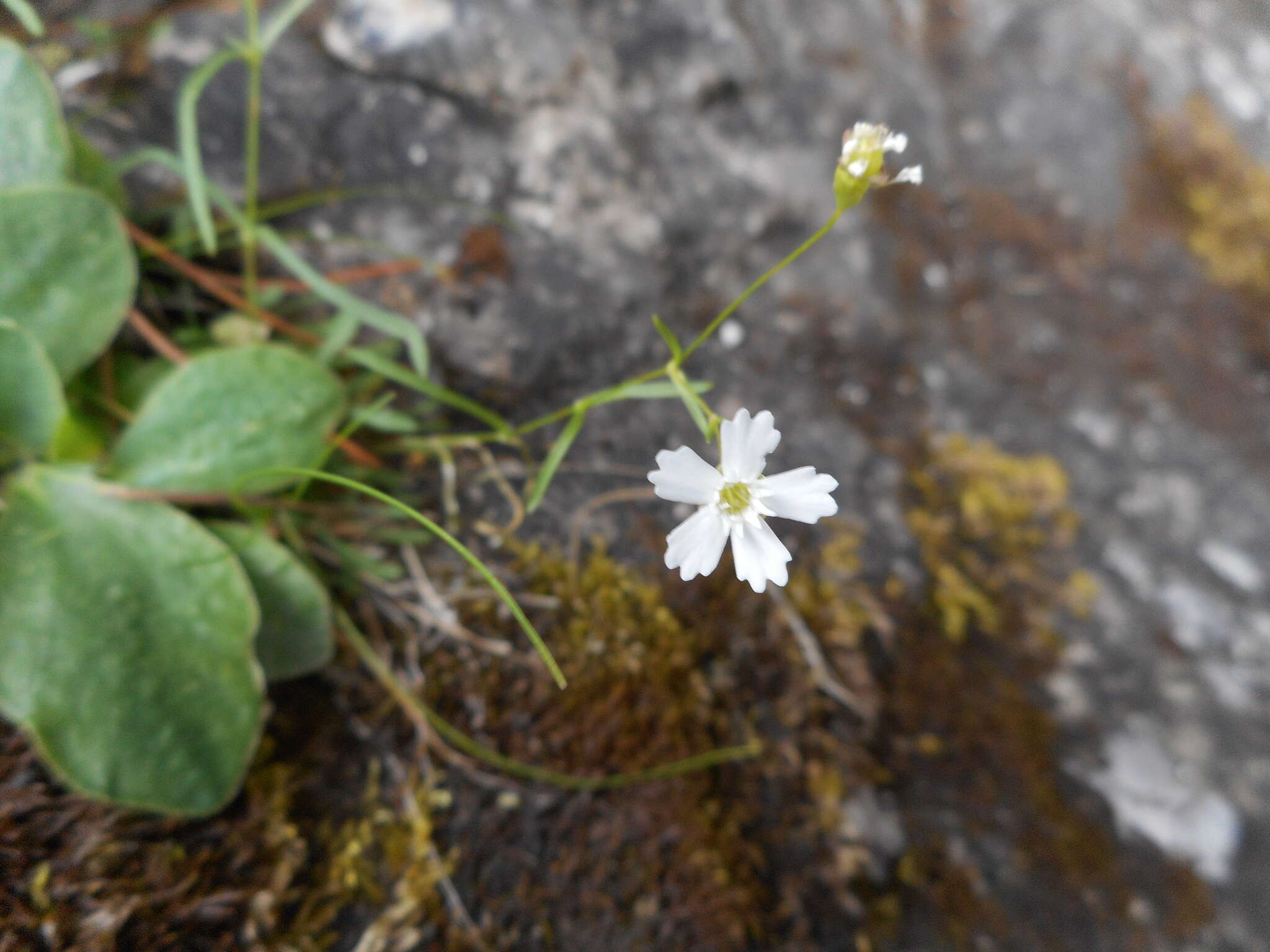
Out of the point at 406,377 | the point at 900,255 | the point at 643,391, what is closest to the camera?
the point at 643,391

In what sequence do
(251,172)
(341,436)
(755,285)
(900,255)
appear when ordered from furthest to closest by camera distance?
(900,255) → (251,172) → (341,436) → (755,285)

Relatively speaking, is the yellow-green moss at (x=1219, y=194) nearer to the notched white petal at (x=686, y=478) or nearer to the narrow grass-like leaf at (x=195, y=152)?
the notched white petal at (x=686, y=478)

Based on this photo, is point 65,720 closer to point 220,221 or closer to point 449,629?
point 449,629

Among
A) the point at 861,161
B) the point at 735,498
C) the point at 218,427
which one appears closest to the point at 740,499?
the point at 735,498

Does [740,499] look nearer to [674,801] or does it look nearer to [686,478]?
[686,478]

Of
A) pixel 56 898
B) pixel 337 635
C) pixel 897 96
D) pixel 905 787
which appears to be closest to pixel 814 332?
pixel 897 96

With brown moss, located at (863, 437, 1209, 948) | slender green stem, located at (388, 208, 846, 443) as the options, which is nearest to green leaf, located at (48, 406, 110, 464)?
slender green stem, located at (388, 208, 846, 443)
